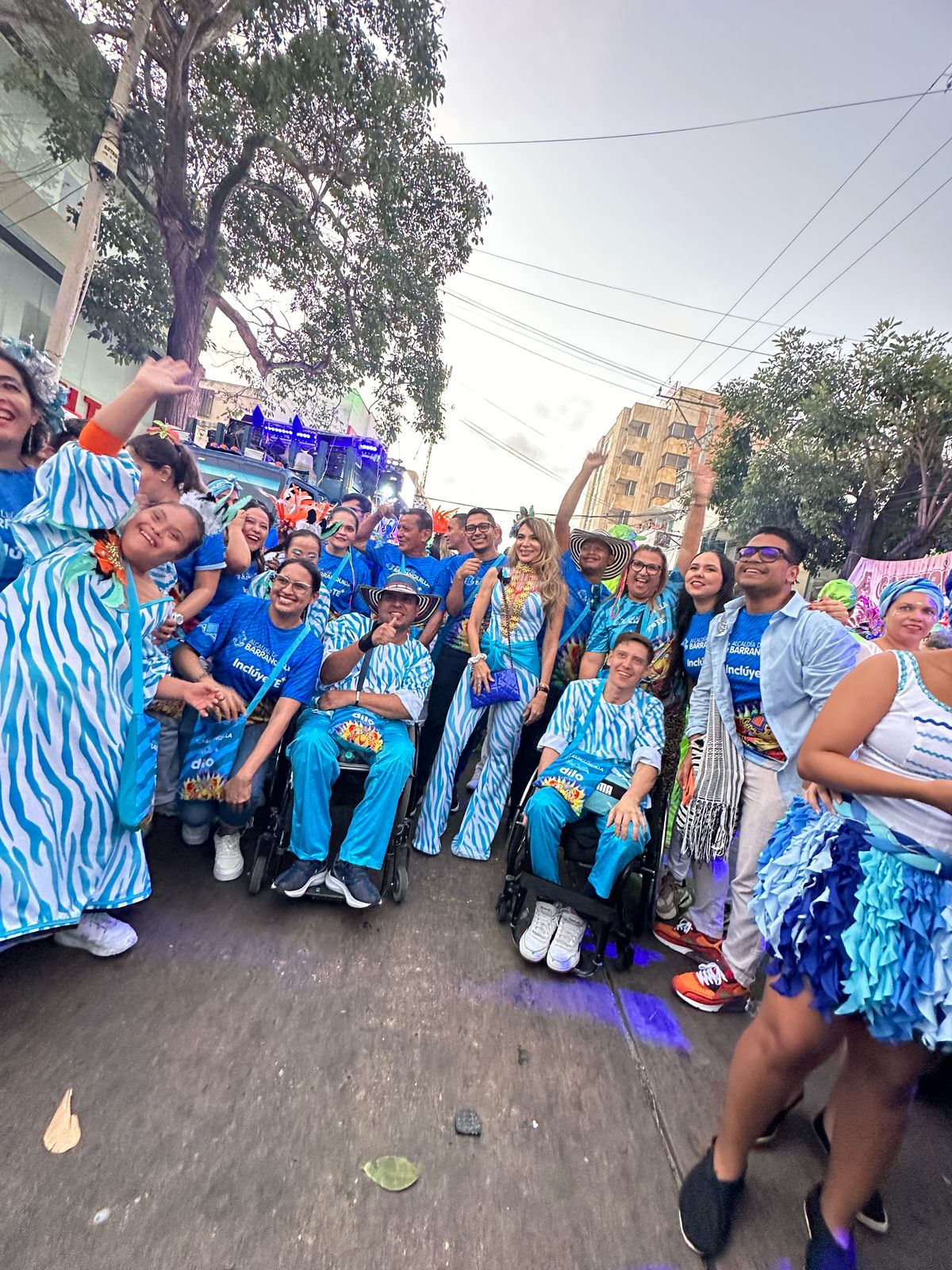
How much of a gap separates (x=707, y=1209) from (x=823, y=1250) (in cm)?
28

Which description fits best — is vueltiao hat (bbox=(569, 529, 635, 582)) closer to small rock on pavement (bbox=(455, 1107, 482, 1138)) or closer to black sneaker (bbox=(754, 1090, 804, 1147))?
black sneaker (bbox=(754, 1090, 804, 1147))

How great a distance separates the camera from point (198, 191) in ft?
34.3

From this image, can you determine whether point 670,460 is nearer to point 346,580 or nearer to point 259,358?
point 259,358

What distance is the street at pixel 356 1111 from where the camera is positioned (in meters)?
1.46

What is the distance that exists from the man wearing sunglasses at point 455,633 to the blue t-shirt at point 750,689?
1.66 m

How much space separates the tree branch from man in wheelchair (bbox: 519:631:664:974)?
12404mm

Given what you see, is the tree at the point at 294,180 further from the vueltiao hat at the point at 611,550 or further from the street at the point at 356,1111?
the street at the point at 356,1111

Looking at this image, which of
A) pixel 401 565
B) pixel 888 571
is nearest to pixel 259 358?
pixel 401 565

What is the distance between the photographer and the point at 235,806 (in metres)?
2.81

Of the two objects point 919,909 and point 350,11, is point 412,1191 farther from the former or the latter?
point 350,11

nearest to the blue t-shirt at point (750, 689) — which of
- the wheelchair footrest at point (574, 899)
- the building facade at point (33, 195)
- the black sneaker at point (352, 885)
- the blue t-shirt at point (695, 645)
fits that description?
the blue t-shirt at point (695, 645)

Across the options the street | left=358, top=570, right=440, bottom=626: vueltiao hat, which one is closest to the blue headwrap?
the street

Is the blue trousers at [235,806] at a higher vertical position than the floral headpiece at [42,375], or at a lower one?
lower

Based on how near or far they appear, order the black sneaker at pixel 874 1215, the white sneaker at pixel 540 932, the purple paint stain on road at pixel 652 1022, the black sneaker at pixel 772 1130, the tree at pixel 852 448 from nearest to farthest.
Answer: the black sneaker at pixel 874 1215 < the black sneaker at pixel 772 1130 < the purple paint stain on road at pixel 652 1022 < the white sneaker at pixel 540 932 < the tree at pixel 852 448
